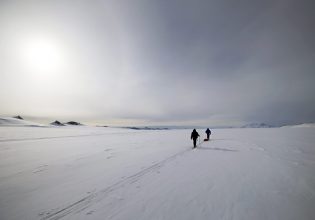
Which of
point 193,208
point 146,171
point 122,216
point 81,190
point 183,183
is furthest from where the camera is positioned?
point 146,171

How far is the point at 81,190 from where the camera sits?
6.93 m

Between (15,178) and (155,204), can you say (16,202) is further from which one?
(155,204)

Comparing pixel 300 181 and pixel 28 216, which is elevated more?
pixel 300 181

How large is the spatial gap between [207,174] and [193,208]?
3.87 m

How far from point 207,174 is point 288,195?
3.30m

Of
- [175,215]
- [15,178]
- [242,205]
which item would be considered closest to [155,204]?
[175,215]

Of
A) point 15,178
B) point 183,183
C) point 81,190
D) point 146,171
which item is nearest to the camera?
point 81,190

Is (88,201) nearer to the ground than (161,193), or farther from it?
nearer to the ground

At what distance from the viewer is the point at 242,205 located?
543 cm

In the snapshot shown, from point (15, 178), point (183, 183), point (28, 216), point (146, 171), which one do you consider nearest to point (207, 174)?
point (183, 183)

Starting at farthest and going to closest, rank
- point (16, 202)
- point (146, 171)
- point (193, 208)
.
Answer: point (146, 171)
point (16, 202)
point (193, 208)

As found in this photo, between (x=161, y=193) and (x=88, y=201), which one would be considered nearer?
(x=88, y=201)

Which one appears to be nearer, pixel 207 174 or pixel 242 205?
pixel 242 205

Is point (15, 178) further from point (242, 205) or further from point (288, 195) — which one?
point (288, 195)
